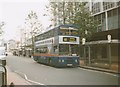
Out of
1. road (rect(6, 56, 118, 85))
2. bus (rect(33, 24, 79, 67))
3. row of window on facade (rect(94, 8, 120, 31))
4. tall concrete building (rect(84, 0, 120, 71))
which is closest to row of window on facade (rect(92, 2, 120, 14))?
tall concrete building (rect(84, 0, 120, 71))

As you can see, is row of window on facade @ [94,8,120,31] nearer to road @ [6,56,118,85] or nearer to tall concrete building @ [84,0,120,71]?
tall concrete building @ [84,0,120,71]

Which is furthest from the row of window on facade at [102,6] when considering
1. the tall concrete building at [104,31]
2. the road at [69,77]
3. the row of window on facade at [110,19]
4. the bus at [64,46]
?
the road at [69,77]

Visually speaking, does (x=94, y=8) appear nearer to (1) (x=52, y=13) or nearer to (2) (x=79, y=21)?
(1) (x=52, y=13)

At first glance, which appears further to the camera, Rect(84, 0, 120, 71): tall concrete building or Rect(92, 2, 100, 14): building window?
Rect(92, 2, 100, 14): building window

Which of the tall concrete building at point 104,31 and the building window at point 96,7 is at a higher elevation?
the building window at point 96,7

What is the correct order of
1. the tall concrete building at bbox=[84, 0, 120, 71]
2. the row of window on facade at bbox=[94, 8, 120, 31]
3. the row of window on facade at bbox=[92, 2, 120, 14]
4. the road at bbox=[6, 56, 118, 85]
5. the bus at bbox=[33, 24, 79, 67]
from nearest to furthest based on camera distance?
the road at bbox=[6, 56, 118, 85], the bus at bbox=[33, 24, 79, 67], the tall concrete building at bbox=[84, 0, 120, 71], the row of window on facade at bbox=[94, 8, 120, 31], the row of window on facade at bbox=[92, 2, 120, 14]

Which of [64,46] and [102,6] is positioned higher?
[102,6]

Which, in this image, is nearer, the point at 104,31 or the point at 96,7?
the point at 104,31

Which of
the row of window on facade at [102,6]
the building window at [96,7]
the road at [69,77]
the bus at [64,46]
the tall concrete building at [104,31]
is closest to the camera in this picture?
the road at [69,77]

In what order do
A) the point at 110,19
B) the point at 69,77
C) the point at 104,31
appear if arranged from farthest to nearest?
the point at 110,19 → the point at 104,31 → the point at 69,77

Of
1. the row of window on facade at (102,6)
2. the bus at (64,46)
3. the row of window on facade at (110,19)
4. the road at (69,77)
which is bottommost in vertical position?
the road at (69,77)

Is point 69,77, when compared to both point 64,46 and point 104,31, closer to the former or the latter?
point 64,46

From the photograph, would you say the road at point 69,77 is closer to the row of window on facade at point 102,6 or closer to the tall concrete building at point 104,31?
the tall concrete building at point 104,31

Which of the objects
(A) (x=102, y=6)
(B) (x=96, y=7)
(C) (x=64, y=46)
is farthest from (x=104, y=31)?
(C) (x=64, y=46)
